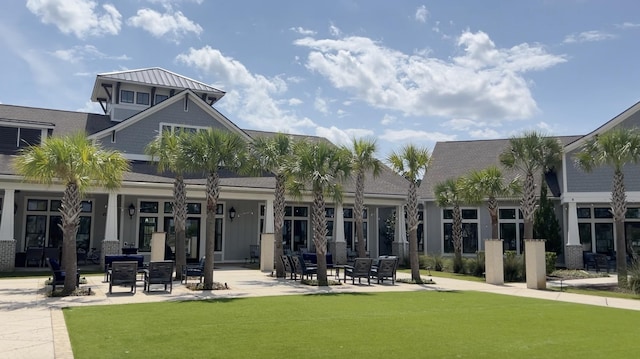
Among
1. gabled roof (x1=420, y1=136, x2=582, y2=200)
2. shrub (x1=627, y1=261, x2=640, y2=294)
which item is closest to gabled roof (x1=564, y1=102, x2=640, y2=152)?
gabled roof (x1=420, y1=136, x2=582, y2=200)

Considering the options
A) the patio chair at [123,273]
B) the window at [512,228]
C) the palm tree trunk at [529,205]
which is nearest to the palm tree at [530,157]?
the palm tree trunk at [529,205]

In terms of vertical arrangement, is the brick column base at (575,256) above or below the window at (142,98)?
below

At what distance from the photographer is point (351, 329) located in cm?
916

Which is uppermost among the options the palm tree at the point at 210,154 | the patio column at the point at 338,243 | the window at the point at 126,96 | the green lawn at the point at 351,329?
the window at the point at 126,96

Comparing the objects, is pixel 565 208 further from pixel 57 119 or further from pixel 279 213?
pixel 57 119

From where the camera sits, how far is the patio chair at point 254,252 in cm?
2543

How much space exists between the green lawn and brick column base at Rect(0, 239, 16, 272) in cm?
979

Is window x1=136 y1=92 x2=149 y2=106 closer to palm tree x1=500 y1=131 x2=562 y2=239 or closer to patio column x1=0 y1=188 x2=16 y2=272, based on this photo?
patio column x1=0 y1=188 x2=16 y2=272

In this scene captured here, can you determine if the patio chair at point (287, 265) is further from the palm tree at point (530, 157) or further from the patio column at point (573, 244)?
the patio column at point (573, 244)

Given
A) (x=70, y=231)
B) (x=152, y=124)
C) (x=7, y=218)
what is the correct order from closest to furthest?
(x=70, y=231)
(x=7, y=218)
(x=152, y=124)

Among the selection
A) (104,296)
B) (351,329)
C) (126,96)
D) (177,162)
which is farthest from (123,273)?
(126,96)

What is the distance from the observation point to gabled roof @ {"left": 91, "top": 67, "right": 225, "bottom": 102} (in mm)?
26375

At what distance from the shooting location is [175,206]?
56.3 feet

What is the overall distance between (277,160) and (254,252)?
338 inches
